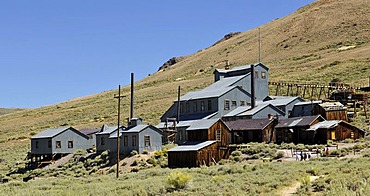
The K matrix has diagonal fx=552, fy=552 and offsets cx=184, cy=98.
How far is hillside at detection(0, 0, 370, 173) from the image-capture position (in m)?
83.7

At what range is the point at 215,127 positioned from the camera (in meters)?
43.3

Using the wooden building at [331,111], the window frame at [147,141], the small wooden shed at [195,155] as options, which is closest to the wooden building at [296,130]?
the wooden building at [331,111]

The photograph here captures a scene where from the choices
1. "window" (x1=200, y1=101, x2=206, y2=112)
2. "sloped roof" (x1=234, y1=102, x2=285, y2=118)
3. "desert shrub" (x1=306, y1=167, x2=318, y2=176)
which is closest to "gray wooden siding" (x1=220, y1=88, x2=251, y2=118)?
"window" (x1=200, y1=101, x2=206, y2=112)

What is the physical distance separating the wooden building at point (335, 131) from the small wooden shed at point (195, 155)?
930 cm

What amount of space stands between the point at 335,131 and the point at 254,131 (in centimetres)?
713

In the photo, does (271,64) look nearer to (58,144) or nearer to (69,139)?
(69,139)

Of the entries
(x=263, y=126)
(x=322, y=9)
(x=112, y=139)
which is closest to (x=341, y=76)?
(x=263, y=126)

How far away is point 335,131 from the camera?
4569 centimetres

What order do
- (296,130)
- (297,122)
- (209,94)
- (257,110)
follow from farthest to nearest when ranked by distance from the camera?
(209,94), (257,110), (297,122), (296,130)

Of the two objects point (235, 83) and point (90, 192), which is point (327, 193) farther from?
point (235, 83)

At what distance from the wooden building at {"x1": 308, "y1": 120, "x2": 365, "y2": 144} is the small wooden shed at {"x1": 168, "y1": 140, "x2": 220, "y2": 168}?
930 centimetres

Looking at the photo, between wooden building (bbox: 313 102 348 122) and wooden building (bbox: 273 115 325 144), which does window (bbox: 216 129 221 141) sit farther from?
wooden building (bbox: 313 102 348 122)

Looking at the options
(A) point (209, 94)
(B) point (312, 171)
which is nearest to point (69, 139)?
(A) point (209, 94)

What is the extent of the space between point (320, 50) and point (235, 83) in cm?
5560
